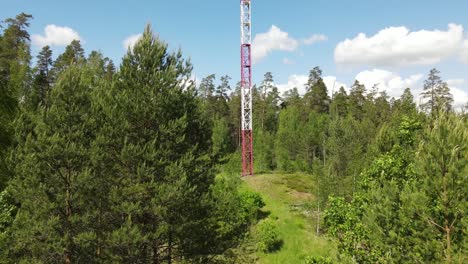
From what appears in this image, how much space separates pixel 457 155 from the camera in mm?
9391

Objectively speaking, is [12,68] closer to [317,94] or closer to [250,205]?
[250,205]

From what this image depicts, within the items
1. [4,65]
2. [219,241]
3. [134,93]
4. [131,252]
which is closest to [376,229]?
[219,241]

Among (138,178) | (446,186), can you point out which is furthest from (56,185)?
(446,186)

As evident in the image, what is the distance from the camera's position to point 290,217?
114 feet

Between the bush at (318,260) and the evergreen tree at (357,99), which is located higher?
the evergreen tree at (357,99)

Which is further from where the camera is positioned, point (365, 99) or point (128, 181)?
point (365, 99)

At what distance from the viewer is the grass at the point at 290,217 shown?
28.3 metres

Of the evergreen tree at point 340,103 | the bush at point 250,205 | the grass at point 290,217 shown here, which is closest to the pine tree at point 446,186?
the grass at point 290,217

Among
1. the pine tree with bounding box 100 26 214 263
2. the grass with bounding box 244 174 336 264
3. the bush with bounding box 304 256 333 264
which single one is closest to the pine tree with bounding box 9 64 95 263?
the pine tree with bounding box 100 26 214 263

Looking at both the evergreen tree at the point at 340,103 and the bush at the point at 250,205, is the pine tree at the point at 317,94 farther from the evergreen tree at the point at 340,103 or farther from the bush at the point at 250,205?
the bush at the point at 250,205

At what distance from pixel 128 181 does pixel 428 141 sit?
1010 centimetres

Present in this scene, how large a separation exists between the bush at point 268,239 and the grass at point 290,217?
0.40 m

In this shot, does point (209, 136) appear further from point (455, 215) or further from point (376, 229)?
point (455, 215)

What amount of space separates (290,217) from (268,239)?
6.69 metres
